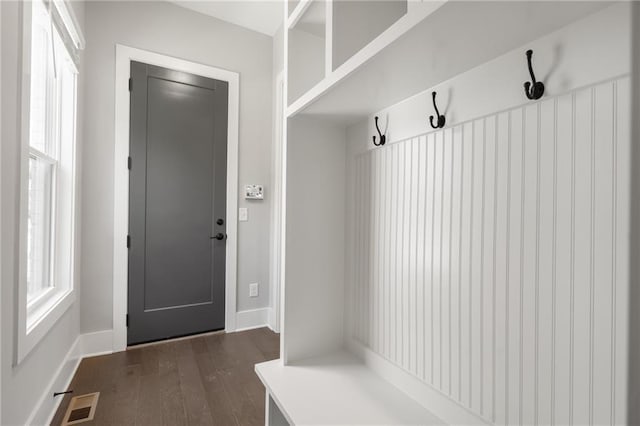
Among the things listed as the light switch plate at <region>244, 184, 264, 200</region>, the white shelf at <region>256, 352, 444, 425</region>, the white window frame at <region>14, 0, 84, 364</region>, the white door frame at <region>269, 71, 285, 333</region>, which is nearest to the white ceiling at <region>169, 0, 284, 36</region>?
the white door frame at <region>269, 71, 285, 333</region>

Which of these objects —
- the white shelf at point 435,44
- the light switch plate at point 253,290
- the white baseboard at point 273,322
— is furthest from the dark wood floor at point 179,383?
the white shelf at point 435,44

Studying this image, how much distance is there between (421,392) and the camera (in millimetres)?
874

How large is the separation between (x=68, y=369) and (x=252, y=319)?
54.9 inches

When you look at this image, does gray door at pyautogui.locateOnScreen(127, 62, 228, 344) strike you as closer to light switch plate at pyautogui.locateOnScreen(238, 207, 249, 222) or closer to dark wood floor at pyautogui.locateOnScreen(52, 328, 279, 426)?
light switch plate at pyautogui.locateOnScreen(238, 207, 249, 222)

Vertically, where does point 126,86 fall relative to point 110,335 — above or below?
above

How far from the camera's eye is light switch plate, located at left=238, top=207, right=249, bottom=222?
115 inches

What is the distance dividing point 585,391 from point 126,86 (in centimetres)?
306

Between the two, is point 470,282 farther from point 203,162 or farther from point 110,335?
point 110,335

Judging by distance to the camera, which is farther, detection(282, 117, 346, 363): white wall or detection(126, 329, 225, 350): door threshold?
detection(126, 329, 225, 350): door threshold

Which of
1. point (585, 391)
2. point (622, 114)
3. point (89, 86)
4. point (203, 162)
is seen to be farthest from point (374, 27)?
point (89, 86)

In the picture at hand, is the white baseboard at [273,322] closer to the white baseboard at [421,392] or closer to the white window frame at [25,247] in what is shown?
the white window frame at [25,247]

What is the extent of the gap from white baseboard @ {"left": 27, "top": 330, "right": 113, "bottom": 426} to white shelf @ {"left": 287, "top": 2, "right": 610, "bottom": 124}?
1.94 meters

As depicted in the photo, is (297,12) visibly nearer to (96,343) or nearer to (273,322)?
(273,322)

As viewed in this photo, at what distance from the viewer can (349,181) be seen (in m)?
1.23
